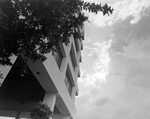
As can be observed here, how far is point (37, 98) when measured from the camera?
50.3 ft

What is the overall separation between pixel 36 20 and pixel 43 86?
8748 mm

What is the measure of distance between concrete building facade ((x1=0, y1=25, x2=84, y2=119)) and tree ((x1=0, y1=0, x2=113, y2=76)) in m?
4.49

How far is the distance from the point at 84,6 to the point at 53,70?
7.79m

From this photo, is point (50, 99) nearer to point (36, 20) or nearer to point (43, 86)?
point (43, 86)

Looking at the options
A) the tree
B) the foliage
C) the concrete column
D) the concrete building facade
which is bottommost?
the tree

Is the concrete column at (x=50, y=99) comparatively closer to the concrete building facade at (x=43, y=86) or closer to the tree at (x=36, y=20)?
the concrete building facade at (x=43, y=86)

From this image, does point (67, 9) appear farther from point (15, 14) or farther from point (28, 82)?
point (28, 82)

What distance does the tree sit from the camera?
3.38 meters

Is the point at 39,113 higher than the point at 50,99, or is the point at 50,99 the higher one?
the point at 50,99

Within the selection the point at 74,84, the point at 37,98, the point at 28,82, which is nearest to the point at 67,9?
the point at 28,82

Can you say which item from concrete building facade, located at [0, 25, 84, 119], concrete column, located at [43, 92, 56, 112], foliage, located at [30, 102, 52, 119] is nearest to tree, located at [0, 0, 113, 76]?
concrete building facade, located at [0, 25, 84, 119]

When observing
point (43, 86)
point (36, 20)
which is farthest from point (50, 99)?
point (36, 20)

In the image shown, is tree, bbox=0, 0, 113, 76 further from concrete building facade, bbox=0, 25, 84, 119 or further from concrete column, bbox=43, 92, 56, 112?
concrete column, bbox=43, 92, 56, 112

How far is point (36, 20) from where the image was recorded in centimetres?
346
